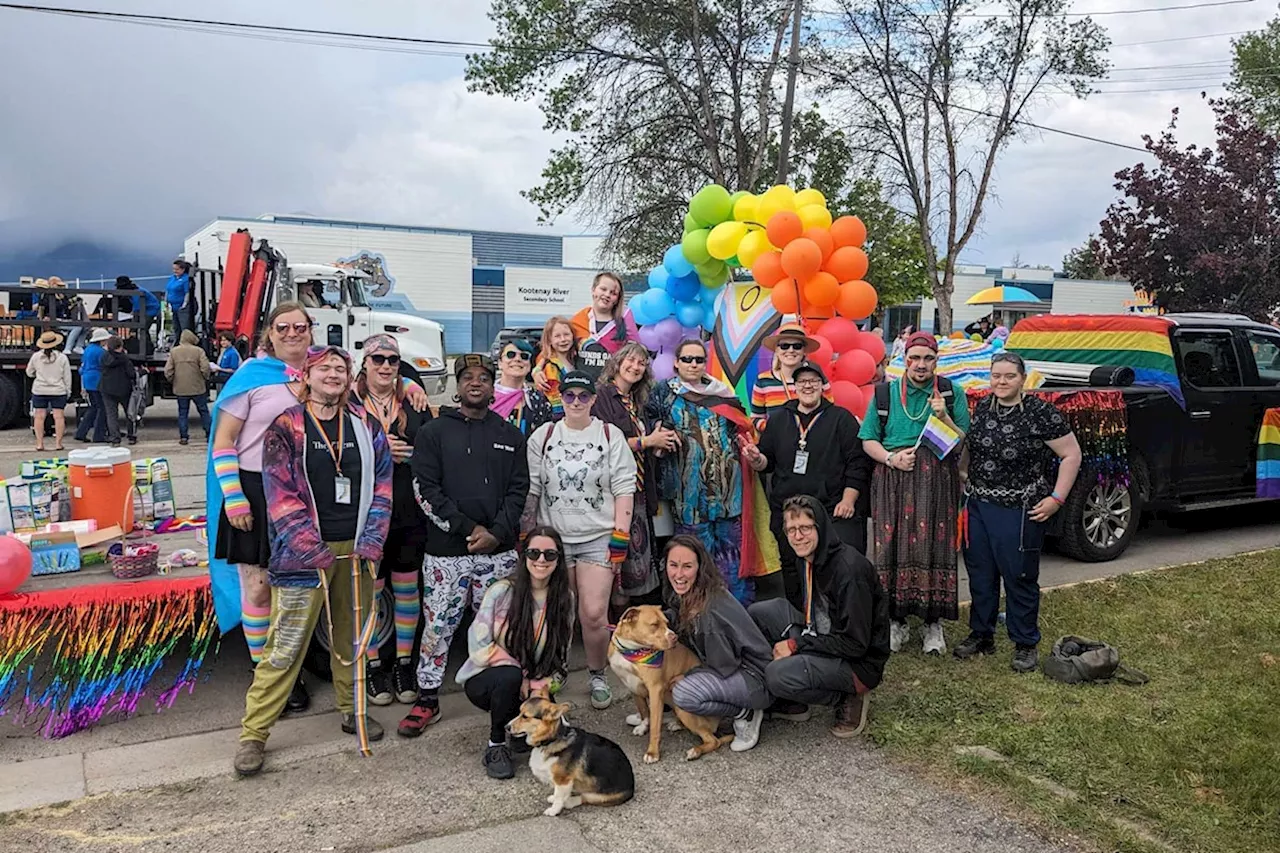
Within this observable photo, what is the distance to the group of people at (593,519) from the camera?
382cm

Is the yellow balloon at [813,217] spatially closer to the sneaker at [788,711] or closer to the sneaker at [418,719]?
the sneaker at [788,711]

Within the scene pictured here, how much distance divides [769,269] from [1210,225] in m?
16.0

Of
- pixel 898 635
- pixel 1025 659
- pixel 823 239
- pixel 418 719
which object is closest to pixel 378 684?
pixel 418 719

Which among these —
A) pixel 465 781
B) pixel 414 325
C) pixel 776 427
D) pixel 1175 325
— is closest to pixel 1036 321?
pixel 1175 325

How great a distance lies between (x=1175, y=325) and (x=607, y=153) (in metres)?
12.3

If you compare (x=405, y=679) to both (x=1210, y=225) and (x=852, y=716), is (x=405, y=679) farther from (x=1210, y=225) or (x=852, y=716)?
(x=1210, y=225)

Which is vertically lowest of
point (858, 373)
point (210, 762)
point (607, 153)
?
point (210, 762)

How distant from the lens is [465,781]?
145 inches

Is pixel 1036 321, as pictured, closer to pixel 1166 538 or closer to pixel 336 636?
pixel 1166 538

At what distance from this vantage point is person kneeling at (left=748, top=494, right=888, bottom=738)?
13.0 feet

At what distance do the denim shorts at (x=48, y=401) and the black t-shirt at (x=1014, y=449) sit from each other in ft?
38.0

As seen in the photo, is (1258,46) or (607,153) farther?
(1258,46)

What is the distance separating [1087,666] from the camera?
4648mm

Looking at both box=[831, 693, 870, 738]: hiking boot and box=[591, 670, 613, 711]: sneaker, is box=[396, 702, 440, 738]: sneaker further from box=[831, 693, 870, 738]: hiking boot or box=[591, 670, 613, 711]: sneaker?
box=[831, 693, 870, 738]: hiking boot
